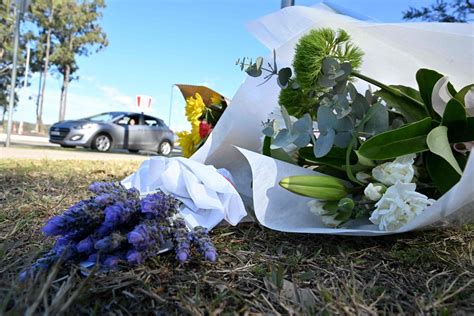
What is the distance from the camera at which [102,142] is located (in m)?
8.59

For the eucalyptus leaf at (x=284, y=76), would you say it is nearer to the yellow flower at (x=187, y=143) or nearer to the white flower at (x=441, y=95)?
the white flower at (x=441, y=95)

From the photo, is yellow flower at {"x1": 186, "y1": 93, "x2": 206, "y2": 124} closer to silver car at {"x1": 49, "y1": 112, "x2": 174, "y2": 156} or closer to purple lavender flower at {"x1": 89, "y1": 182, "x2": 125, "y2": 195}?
purple lavender flower at {"x1": 89, "y1": 182, "x2": 125, "y2": 195}

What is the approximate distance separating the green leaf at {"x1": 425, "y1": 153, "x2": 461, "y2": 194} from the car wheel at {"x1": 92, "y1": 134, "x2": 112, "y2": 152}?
820cm

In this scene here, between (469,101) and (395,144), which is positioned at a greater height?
(469,101)

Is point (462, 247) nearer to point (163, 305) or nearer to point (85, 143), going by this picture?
point (163, 305)

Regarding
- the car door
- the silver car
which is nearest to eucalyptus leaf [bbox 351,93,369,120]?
the silver car

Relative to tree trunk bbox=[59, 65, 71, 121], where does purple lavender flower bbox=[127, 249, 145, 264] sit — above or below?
below

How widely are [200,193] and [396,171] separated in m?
0.49

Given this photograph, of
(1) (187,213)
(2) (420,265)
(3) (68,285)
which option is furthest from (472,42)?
(3) (68,285)

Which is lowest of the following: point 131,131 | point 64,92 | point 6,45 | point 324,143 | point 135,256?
point 135,256

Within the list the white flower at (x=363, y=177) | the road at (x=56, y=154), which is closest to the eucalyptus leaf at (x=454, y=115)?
the white flower at (x=363, y=177)

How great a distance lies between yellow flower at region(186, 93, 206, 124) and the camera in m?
1.82

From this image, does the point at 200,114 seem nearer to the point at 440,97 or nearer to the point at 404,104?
the point at 404,104

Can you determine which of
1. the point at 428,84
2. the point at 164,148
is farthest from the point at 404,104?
the point at 164,148
